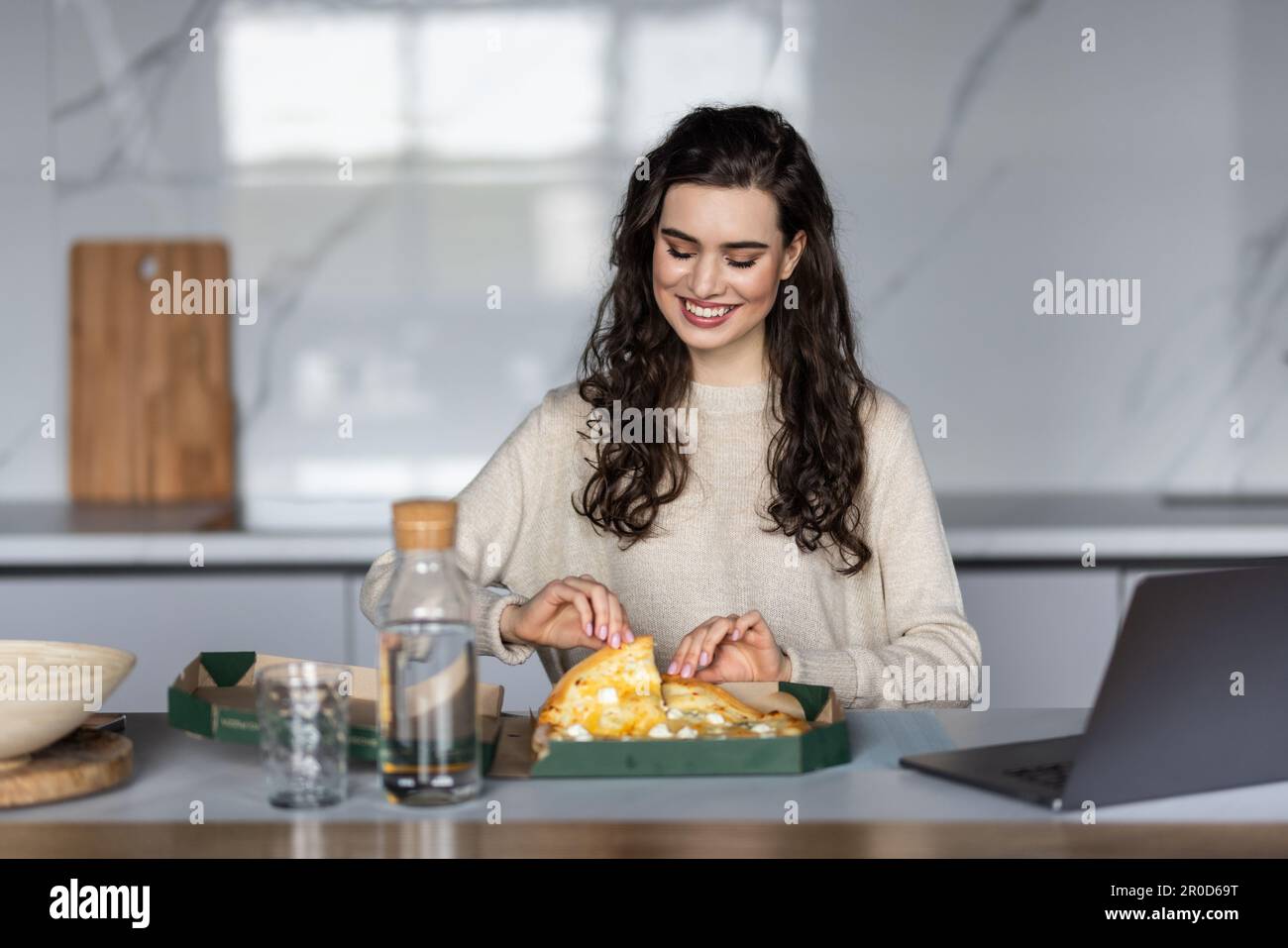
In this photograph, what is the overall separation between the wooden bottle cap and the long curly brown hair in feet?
2.69

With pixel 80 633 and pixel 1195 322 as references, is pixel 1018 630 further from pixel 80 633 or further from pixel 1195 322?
pixel 80 633

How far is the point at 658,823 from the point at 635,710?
0.19m

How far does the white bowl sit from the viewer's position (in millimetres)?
1143

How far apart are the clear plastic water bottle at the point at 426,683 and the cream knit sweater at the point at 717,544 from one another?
705mm

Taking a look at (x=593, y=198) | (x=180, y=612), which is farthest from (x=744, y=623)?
(x=593, y=198)

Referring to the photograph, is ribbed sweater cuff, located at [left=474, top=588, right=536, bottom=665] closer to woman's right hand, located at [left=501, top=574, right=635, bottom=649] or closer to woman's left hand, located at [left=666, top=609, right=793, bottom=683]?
woman's right hand, located at [left=501, top=574, right=635, bottom=649]

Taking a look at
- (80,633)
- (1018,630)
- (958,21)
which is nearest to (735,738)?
(1018,630)

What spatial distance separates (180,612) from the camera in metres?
2.48

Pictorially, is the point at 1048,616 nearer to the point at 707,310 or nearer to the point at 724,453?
the point at 724,453

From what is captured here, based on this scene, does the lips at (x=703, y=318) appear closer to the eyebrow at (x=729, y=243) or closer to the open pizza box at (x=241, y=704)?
the eyebrow at (x=729, y=243)

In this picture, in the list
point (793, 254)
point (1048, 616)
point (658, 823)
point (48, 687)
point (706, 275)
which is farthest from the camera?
point (1048, 616)

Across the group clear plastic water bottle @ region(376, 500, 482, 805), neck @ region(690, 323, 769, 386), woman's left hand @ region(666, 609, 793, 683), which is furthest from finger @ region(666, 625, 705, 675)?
neck @ region(690, 323, 769, 386)

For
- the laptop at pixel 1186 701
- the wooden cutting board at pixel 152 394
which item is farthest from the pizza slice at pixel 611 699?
the wooden cutting board at pixel 152 394

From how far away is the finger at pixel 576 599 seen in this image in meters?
1.53
